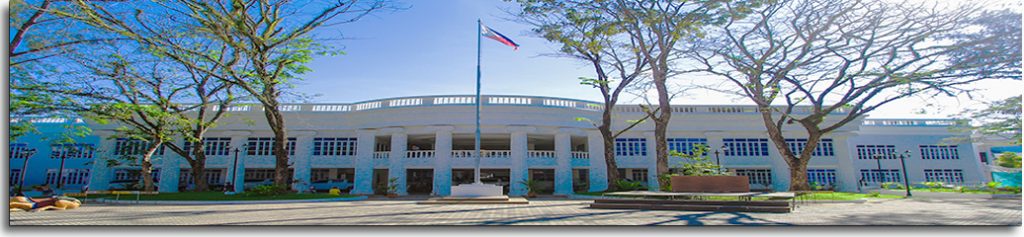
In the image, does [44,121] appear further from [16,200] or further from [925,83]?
[925,83]

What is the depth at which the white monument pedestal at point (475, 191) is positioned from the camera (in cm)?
1320

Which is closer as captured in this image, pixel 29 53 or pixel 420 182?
pixel 29 53

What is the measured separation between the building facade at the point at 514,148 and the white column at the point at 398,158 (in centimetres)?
4

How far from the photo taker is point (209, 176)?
2216 centimetres

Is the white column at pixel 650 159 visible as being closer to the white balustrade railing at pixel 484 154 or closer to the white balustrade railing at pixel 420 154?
the white balustrade railing at pixel 484 154

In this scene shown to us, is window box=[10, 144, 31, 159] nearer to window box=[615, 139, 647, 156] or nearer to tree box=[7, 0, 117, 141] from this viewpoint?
tree box=[7, 0, 117, 141]

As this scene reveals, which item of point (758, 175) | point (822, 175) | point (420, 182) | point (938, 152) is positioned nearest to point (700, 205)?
point (758, 175)

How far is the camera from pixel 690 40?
13148mm

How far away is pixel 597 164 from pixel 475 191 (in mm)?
8287

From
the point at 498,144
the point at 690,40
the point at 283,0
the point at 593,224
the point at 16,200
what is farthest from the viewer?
the point at 498,144

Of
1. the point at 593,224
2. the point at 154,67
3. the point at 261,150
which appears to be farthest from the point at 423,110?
the point at 593,224

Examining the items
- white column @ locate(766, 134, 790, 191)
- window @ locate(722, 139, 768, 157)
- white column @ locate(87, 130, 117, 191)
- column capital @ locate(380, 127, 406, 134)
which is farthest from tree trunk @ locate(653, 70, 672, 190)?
white column @ locate(87, 130, 117, 191)

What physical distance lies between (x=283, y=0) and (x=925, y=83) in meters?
13.2

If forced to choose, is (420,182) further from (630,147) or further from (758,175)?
(758,175)
